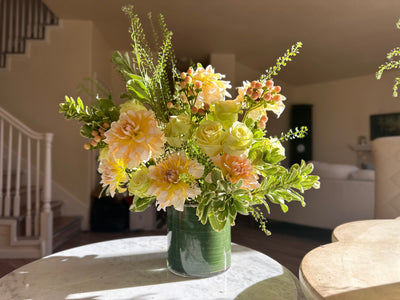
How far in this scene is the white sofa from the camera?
3.71 m

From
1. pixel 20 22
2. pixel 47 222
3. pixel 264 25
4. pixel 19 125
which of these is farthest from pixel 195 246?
pixel 20 22

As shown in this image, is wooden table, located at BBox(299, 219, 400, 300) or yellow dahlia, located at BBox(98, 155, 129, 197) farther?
yellow dahlia, located at BBox(98, 155, 129, 197)

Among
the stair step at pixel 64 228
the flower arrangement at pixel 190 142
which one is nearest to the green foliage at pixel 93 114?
the flower arrangement at pixel 190 142

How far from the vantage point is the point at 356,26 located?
4.83 m

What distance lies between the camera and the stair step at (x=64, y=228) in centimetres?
365

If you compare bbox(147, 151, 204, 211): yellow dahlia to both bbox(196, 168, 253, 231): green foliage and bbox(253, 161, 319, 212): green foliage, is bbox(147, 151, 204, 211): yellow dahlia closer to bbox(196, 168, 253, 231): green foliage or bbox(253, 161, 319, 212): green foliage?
bbox(196, 168, 253, 231): green foliage

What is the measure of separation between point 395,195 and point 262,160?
50.5 inches

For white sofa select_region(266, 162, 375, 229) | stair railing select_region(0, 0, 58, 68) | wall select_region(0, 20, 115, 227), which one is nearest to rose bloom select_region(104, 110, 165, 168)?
white sofa select_region(266, 162, 375, 229)

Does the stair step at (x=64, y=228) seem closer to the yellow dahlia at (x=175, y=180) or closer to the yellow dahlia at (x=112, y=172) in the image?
the yellow dahlia at (x=112, y=172)

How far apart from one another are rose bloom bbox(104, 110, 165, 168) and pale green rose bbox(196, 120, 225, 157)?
0.31ft

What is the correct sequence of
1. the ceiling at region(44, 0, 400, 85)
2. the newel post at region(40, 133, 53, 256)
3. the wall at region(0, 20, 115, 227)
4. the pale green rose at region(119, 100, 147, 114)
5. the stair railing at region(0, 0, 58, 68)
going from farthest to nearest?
the stair railing at region(0, 0, 58, 68), the wall at region(0, 20, 115, 227), the ceiling at region(44, 0, 400, 85), the newel post at region(40, 133, 53, 256), the pale green rose at region(119, 100, 147, 114)

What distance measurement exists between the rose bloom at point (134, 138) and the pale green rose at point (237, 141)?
0.52 feet

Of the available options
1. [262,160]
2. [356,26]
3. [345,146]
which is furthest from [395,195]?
[345,146]

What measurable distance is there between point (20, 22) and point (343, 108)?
6.99 meters
